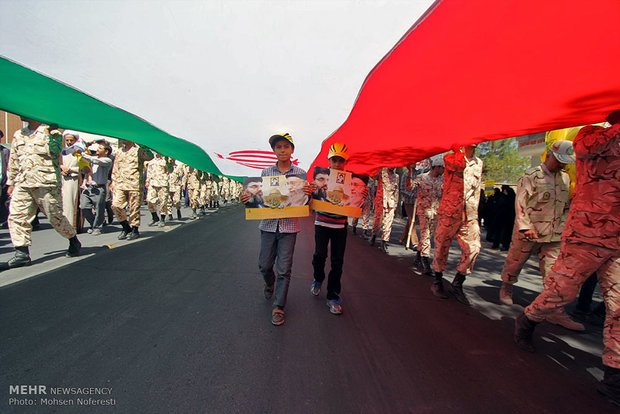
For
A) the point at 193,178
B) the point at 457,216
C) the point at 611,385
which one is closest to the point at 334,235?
the point at 457,216

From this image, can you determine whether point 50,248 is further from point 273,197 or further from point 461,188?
point 461,188

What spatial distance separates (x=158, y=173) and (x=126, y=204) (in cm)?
200

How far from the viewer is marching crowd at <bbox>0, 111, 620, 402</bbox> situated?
1913 millimetres

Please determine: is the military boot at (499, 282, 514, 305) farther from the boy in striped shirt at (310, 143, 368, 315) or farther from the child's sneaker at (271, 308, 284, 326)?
Answer: the child's sneaker at (271, 308, 284, 326)

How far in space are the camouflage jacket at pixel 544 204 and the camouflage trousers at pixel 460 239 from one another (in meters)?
0.53

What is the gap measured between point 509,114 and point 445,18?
1393 millimetres

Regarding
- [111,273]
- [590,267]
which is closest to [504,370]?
[590,267]

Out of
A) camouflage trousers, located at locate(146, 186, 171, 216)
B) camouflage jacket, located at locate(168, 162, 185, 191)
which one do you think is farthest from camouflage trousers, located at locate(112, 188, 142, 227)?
camouflage jacket, located at locate(168, 162, 185, 191)

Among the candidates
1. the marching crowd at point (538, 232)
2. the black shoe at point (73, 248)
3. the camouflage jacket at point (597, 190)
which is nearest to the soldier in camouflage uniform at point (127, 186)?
the black shoe at point (73, 248)

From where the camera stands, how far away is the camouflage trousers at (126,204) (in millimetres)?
5887

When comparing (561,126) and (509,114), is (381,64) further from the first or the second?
(561,126)

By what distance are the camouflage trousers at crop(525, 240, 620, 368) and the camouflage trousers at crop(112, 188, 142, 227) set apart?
288 inches

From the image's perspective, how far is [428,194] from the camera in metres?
4.65

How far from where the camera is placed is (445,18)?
5.24 ft
